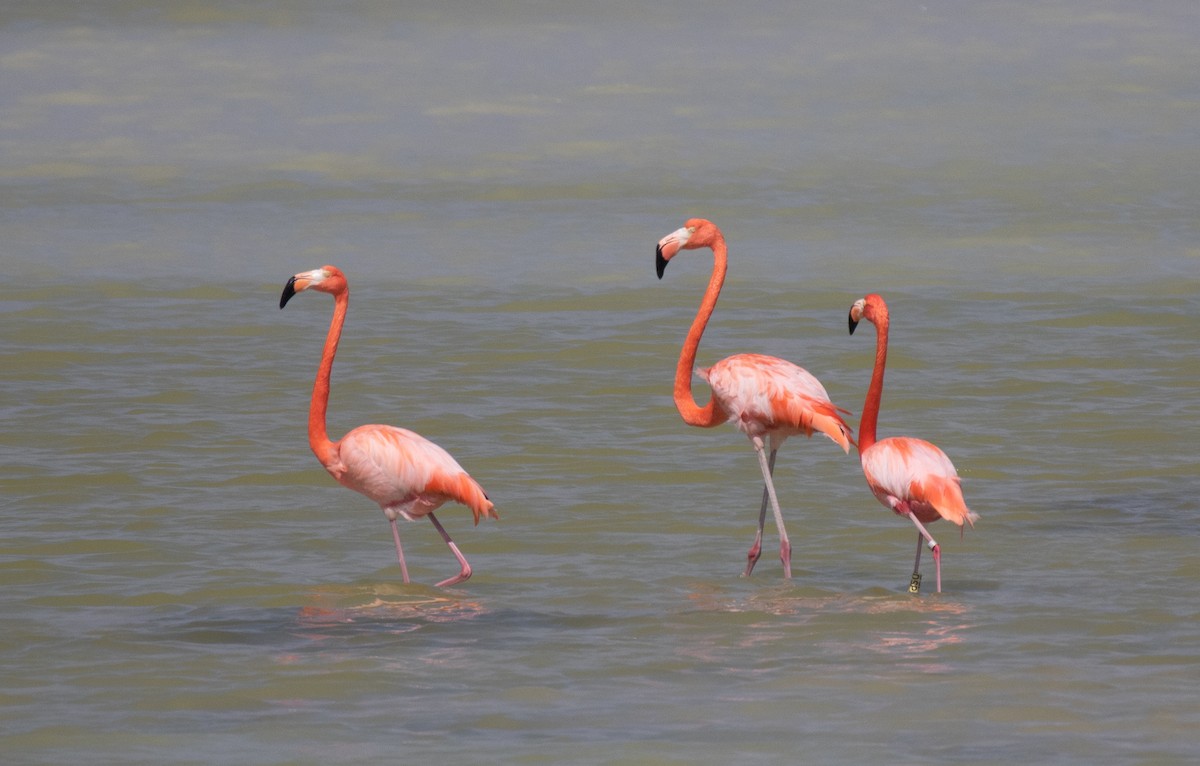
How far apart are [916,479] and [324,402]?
1.86m

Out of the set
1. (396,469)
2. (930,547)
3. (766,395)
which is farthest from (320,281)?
(930,547)

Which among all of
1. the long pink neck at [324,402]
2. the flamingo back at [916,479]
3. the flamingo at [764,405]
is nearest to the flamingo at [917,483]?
the flamingo back at [916,479]

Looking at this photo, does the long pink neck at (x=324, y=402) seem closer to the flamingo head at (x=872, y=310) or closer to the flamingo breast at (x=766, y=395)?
the flamingo breast at (x=766, y=395)

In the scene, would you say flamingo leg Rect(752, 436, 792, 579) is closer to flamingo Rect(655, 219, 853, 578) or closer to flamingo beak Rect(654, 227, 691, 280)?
flamingo Rect(655, 219, 853, 578)

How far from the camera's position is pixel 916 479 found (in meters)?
5.74

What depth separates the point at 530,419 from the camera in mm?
8344

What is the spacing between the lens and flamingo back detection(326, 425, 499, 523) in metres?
5.89

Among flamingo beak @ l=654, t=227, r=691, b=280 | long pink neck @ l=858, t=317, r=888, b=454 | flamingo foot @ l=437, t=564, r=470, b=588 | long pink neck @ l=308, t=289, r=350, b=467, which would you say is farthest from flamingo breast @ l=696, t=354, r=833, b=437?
long pink neck @ l=308, t=289, r=350, b=467

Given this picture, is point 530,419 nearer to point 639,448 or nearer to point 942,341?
point 639,448

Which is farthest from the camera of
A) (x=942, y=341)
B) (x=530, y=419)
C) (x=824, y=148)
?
(x=824, y=148)

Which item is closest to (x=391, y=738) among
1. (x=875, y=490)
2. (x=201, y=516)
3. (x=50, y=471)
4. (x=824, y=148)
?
(x=875, y=490)

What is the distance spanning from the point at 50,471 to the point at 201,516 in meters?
0.90

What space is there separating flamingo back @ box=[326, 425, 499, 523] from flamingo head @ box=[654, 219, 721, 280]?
1.00m

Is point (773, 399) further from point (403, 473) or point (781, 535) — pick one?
point (403, 473)
